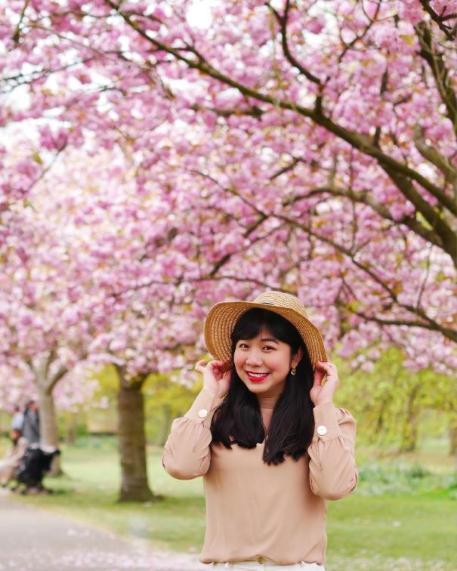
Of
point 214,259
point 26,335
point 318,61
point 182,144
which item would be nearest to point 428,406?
point 26,335

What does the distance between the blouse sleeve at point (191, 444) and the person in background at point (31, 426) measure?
1889 centimetres

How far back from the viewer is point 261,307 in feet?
11.5

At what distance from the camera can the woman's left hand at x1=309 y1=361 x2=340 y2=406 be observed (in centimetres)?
349

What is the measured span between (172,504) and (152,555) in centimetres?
577

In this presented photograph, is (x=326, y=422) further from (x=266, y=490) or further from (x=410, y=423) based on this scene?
(x=410, y=423)

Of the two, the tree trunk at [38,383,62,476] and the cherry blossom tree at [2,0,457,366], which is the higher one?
the cherry blossom tree at [2,0,457,366]

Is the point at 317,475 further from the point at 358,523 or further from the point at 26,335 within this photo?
the point at 26,335

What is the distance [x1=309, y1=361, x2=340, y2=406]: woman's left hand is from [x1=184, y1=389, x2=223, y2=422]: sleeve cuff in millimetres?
311

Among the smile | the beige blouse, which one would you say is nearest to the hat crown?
the smile

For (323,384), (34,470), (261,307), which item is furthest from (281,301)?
(34,470)

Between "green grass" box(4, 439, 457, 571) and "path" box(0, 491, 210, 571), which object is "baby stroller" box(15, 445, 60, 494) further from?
"path" box(0, 491, 210, 571)

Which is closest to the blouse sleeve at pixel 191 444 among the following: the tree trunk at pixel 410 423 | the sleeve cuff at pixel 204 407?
the sleeve cuff at pixel 204 407

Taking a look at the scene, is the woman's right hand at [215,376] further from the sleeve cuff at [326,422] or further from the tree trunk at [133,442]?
the tree trunk at [133,442]

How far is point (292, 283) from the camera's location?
12281 millimetres
